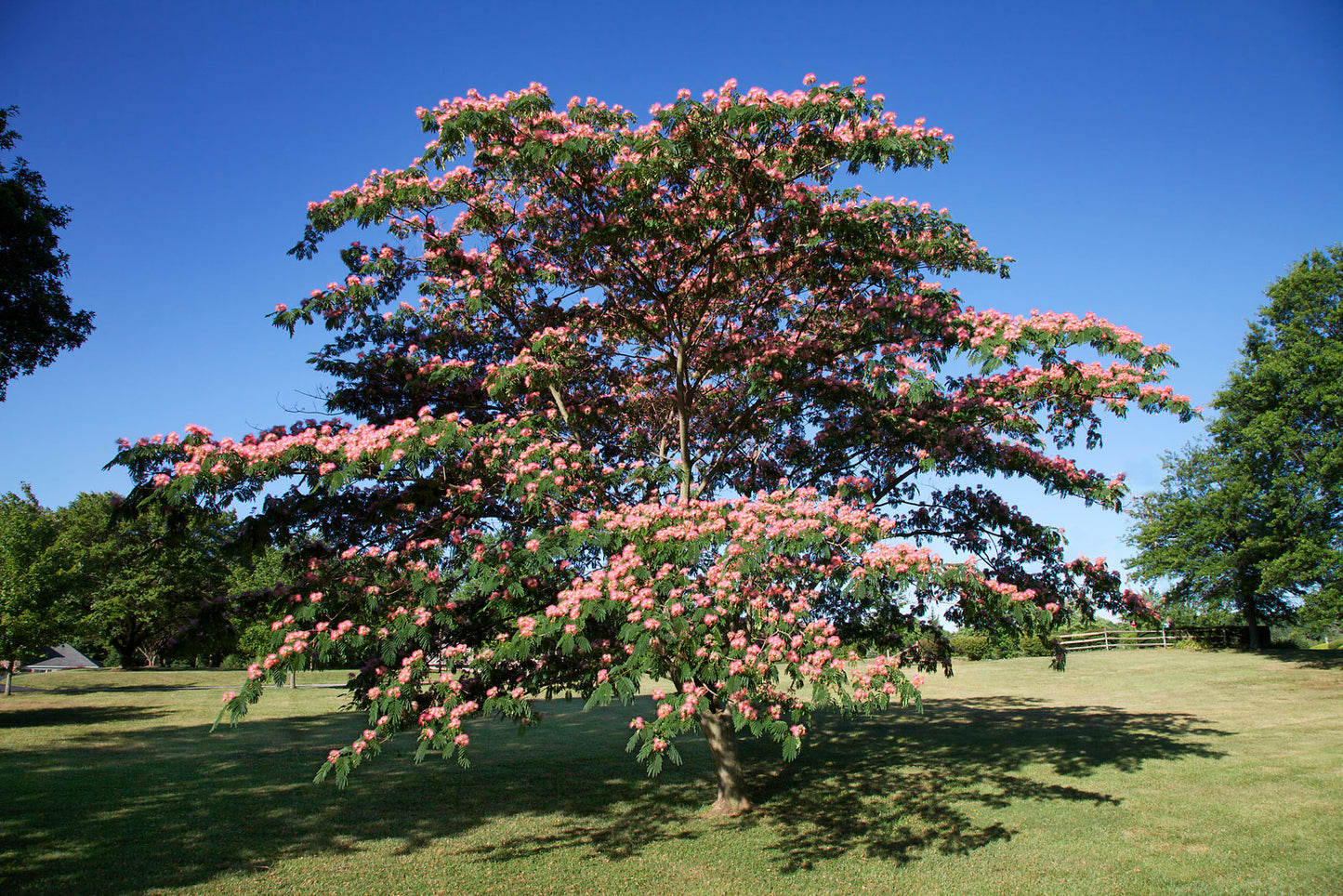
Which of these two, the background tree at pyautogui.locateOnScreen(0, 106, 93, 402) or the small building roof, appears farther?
the small building roof

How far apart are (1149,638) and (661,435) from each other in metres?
36.4

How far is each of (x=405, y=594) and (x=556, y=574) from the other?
1625 millimetres

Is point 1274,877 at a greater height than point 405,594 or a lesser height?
lesser

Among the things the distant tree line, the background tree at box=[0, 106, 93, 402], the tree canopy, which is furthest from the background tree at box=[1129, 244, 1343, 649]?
the background tree at box=[0, 106, 93, 402]

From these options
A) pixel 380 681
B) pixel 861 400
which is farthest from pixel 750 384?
pixel 380 681

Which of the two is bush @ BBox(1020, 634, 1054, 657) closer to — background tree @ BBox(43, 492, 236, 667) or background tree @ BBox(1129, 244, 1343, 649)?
background tree @ BBox(1129, 244, 1343, 649)

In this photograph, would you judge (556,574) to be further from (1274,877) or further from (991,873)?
(1274,877)

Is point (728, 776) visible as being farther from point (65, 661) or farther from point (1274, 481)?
point (65, 661)

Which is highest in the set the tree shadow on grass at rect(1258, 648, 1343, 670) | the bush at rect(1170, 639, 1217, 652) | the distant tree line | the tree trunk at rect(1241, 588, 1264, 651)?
the distant tree line

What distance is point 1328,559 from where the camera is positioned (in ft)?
66.1

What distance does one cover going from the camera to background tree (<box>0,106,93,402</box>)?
15.4 meters

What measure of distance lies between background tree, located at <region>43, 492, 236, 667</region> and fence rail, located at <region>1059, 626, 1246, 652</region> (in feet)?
121

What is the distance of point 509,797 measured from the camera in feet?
41.3

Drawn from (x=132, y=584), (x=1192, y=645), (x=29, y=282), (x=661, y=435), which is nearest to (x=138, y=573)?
(x=132, y=584)
